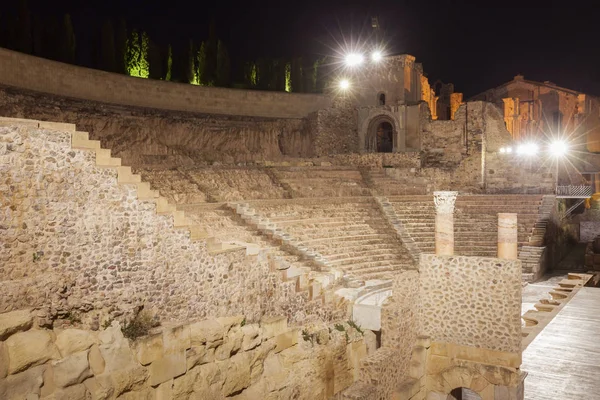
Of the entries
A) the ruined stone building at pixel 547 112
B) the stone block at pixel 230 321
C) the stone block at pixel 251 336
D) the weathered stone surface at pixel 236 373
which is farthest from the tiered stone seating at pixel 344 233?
the ruined stone building at pixel 547 112

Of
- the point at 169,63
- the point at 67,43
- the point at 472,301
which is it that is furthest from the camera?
the point at 169,63

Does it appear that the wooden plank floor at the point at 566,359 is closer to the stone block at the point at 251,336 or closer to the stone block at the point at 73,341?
the stone block at the point at 251,336

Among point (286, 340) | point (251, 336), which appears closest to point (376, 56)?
point (286, 340)

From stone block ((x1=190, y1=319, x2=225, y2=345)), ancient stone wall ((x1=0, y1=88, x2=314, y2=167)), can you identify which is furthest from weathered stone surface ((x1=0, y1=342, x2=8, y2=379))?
ancient stone wall ((x1=0, y1=88, x2=314, y2=167))

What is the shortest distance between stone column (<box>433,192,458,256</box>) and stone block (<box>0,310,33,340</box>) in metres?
8.29

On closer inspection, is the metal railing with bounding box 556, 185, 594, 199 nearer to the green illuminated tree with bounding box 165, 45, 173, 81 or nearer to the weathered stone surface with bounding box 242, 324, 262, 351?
the weathered stone surface with bounding box 242, 324, 262, 351

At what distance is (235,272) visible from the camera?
420 inches

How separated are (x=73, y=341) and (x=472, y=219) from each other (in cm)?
1667

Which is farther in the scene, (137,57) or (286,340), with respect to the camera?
(137,57)

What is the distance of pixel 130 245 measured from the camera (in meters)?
9.18

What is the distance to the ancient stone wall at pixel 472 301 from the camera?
36.7 feet

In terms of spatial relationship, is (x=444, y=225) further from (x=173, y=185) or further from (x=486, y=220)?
(x=486, y=220)

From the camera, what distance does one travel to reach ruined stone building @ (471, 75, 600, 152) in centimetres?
3953

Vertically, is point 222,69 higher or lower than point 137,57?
higher
